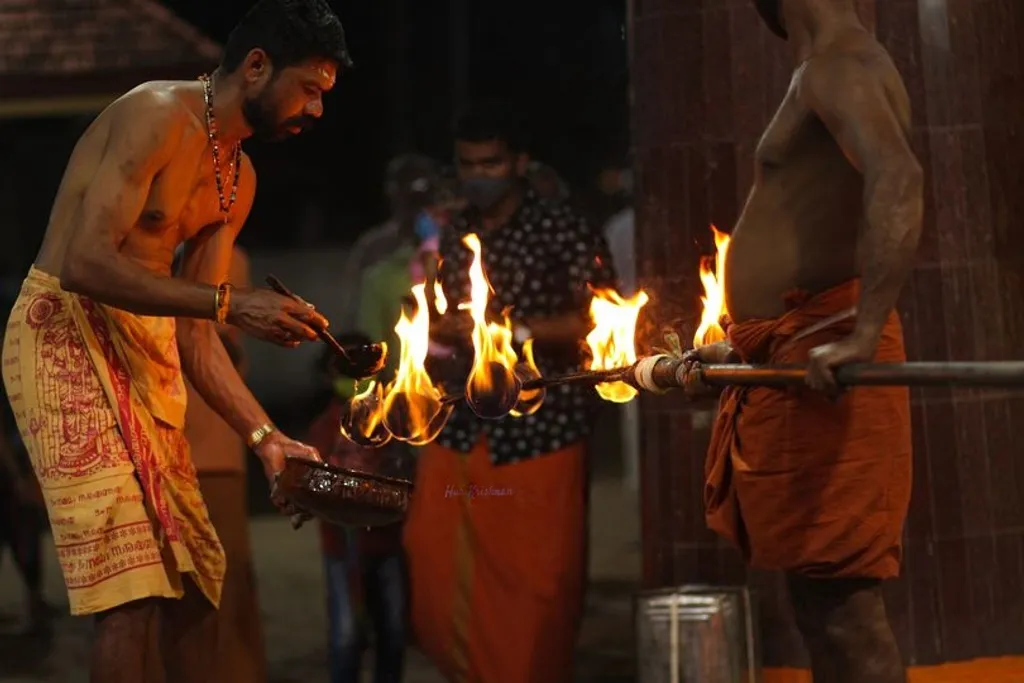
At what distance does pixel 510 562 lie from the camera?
5.18 metres

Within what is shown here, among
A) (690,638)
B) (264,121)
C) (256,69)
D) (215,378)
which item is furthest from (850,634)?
(256,69)

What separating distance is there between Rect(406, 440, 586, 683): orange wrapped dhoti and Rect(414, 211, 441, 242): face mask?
1082mm

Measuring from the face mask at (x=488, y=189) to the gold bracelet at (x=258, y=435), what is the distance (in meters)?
1.59

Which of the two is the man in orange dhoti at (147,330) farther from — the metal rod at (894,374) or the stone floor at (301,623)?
the stone floor at (301,623)

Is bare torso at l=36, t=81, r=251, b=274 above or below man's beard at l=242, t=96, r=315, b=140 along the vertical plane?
below

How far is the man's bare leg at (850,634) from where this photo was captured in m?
3.40

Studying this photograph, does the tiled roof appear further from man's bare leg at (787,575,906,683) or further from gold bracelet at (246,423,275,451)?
man's bare leg at (787,575,906,683)

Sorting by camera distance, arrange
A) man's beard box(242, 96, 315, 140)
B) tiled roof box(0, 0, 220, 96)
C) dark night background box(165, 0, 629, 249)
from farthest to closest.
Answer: dark night background box(165, 0, 629, 249), tiled roof box(0, 0, 220, 96), man's beard box(242, 96, 315, 140)

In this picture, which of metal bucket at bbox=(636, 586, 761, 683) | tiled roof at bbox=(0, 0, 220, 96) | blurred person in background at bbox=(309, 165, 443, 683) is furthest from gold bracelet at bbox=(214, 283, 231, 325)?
tiled roof at bbox=(0, 0, 220, 96)

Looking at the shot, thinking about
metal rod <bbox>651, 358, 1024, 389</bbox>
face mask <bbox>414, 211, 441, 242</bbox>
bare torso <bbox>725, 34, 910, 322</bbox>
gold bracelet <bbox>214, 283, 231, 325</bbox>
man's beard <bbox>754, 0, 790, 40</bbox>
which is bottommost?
metal rod <bbox>651, 358, 1024, 389</bbox>

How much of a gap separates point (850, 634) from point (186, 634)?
195 centimetres

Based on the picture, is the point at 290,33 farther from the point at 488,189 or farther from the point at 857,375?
the point at 857,375

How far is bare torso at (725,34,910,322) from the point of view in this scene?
11.3ft

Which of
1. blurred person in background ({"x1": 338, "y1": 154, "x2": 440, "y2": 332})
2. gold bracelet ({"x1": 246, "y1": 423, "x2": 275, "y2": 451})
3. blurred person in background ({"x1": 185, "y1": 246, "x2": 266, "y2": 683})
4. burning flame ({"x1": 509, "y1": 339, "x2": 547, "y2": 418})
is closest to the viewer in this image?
gold bracelet ({"x1": 246, "y1": 423, "x2": 275, "y2": 451})
